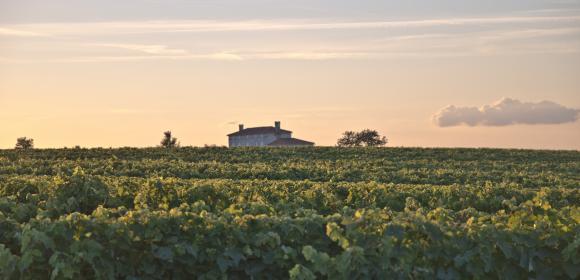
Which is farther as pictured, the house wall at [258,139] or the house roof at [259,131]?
the house roof at [259,131]

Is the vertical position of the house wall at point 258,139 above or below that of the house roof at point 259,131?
below

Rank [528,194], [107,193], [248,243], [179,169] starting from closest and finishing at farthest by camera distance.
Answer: [248,243], [107,193], [528,194], [179,169]

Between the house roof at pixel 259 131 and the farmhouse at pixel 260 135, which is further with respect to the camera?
the house roof at pixel 259 131

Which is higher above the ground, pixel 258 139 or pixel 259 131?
pixel 259 131

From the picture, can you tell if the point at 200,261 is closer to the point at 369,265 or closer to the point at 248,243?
the point at 248,243

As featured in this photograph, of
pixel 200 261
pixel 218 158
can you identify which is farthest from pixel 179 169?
pixel 200 261

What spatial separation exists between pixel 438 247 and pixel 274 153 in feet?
128

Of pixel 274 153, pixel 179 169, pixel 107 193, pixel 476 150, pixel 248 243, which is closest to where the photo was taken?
pixel 248 243

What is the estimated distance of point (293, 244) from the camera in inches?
387

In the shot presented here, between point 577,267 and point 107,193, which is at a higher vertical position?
point 107,193

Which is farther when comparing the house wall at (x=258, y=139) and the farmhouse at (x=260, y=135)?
the house wall at (x=258, y=139)

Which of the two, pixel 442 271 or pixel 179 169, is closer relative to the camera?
pixel 442 271

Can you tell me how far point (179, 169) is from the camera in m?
33.1

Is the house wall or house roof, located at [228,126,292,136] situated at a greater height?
house roof, located at [228,126,292,136]
